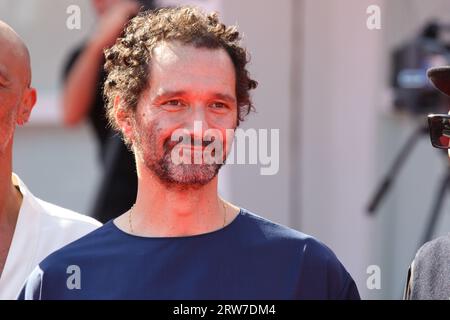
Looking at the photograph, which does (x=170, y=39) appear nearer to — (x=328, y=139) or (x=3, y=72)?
(x=3, y=72)

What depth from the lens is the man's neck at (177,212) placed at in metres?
2.46

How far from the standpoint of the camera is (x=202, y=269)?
2.35 metres

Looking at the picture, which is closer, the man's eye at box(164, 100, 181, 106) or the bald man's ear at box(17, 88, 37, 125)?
the man's eye at box(164, 100, 181, 106)

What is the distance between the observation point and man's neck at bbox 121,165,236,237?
2.46 m

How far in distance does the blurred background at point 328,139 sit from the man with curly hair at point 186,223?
286 centimetres

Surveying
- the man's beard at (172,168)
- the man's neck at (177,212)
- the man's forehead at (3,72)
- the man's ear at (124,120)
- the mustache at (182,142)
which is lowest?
the man's neck at (177,212)

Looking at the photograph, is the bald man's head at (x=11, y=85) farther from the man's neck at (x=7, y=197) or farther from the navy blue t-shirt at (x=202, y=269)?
the navy blue t-shirt at (x=202, y=269)

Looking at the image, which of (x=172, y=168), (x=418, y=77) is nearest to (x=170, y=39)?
(x=172, y=168)

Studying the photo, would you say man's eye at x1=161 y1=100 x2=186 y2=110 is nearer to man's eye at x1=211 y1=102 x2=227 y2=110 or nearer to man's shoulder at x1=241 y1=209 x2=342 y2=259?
man's eye at x1=211 y1=102 x2=227 y2=110

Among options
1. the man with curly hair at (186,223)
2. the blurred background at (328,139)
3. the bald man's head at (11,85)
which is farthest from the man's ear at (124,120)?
the blurred background at (328,139)

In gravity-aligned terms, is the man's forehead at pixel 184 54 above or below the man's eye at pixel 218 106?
above

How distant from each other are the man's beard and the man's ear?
0.10 metres

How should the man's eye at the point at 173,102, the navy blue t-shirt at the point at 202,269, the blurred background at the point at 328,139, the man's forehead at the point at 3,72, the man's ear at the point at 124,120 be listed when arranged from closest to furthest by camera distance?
the navy blue t-shirt at the point at 202,269 → the man's eye at the point at 173,102 → the man's ear at the point at 124,120 → the man's forehead at the point at 3,72 → the blurred background at the point at 328,139

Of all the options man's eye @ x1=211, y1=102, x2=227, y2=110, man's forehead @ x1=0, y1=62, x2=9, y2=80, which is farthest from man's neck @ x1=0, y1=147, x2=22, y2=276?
man's eye @ x1=211, y1=102, x2=227, y2=110
